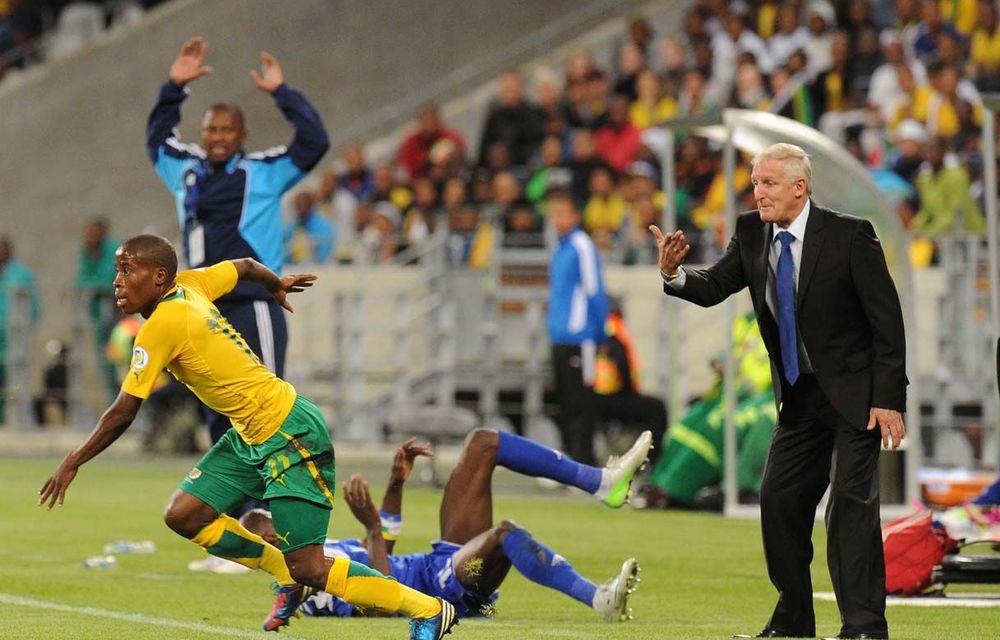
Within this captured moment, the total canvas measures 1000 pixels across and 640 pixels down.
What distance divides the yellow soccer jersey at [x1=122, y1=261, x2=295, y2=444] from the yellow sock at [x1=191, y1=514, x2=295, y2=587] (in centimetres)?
55

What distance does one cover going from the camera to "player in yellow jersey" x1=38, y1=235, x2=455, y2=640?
7672 millimetres

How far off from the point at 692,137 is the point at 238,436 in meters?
15.0

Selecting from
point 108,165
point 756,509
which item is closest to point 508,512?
point 756,509

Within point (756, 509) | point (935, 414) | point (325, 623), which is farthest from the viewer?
point (935, 414)

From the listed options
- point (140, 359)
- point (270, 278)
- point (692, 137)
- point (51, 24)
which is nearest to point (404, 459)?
point (270, 278)

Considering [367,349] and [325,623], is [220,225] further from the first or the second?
[367,349]

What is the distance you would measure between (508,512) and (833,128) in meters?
8.40

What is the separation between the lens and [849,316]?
8195 millimetres

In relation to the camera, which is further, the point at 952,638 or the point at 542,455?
the point at 542,455

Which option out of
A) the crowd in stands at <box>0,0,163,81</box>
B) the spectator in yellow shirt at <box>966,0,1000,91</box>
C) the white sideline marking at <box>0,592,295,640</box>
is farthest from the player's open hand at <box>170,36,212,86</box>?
the crowd in stands at <box>0,0,163,81</box>

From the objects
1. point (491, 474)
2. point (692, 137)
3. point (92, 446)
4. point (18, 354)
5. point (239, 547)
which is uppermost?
point (692, 137)

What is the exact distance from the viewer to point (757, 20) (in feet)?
81.8

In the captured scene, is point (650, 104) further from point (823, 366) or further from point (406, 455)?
point (823, 366)

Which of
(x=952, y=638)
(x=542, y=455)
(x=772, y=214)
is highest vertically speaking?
(x=772, y=214)
